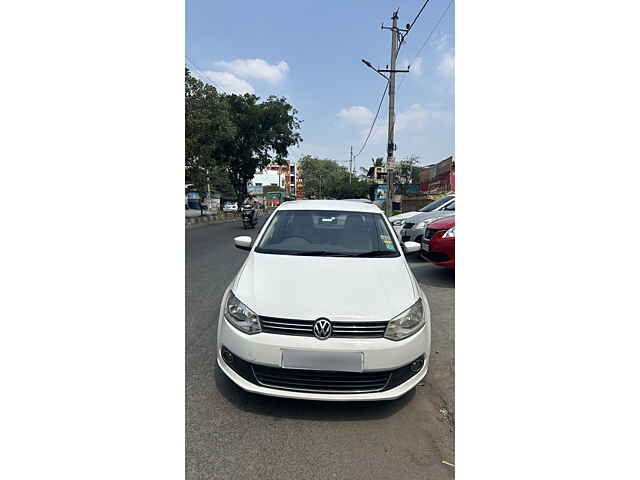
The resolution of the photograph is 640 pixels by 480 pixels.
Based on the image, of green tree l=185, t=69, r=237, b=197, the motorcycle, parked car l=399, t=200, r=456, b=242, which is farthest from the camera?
the motorcycle

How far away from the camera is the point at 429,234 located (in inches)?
239

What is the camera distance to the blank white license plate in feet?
6.97

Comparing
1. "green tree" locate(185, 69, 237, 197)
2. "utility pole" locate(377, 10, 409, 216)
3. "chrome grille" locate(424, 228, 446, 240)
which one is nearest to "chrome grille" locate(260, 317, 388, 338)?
"chrome grille" locate(424, 228, 446, 240)

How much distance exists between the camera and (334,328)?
7.14 ft

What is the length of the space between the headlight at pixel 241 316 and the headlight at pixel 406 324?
78 centimetres

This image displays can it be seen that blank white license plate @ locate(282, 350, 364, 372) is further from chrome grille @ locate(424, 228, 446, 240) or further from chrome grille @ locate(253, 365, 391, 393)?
chrome grille @ locate(424, 228, 446, 240)

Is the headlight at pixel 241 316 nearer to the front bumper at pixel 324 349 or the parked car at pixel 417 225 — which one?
the front bumper at pixel 324 349

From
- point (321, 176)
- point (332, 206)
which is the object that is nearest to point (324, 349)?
point (332, 206)

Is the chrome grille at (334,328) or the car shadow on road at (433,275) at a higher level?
the chrome grille at (334,328)

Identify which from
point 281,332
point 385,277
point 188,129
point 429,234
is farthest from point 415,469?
point 188,129

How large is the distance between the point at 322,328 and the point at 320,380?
30cm

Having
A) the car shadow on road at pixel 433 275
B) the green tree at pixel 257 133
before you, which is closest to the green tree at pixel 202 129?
the green tree at pixel 257 133

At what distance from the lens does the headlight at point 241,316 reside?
224cm

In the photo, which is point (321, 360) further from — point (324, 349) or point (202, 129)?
point (202, 129)
